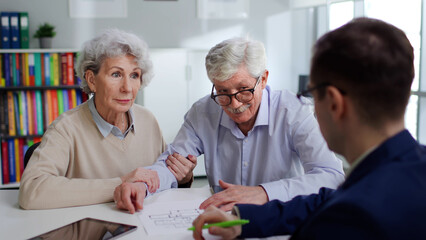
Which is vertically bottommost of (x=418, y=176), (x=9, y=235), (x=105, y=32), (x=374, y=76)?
(x=9, y=235)

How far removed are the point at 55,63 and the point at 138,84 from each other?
2.44 meters

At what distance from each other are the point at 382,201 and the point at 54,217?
1.13 metres

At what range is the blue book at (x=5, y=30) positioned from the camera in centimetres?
418

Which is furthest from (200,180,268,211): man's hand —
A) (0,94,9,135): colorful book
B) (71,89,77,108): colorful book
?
(0,94,9,135): colorful book

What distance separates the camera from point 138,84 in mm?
2115

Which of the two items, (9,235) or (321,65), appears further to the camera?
(9,235)

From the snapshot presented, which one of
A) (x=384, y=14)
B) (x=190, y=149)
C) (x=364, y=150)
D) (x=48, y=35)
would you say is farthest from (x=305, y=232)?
(x=48, y=35)

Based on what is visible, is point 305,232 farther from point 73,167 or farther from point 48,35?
point 48,35

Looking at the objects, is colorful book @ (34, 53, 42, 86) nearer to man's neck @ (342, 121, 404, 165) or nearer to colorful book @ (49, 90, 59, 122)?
colorful book @ (49, 90, 59, 122)

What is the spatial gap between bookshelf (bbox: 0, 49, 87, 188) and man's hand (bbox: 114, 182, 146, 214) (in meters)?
2.85

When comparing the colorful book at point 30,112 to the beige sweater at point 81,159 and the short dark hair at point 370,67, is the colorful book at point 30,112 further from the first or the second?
the short dark hair at point 370,67

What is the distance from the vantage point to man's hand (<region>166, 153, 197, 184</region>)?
6.40ft

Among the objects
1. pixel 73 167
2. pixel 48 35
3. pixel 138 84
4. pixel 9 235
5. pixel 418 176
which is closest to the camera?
pixel 418 176

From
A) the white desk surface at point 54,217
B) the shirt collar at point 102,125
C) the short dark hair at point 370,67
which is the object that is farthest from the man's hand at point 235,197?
the short dark hair at point 370,67
